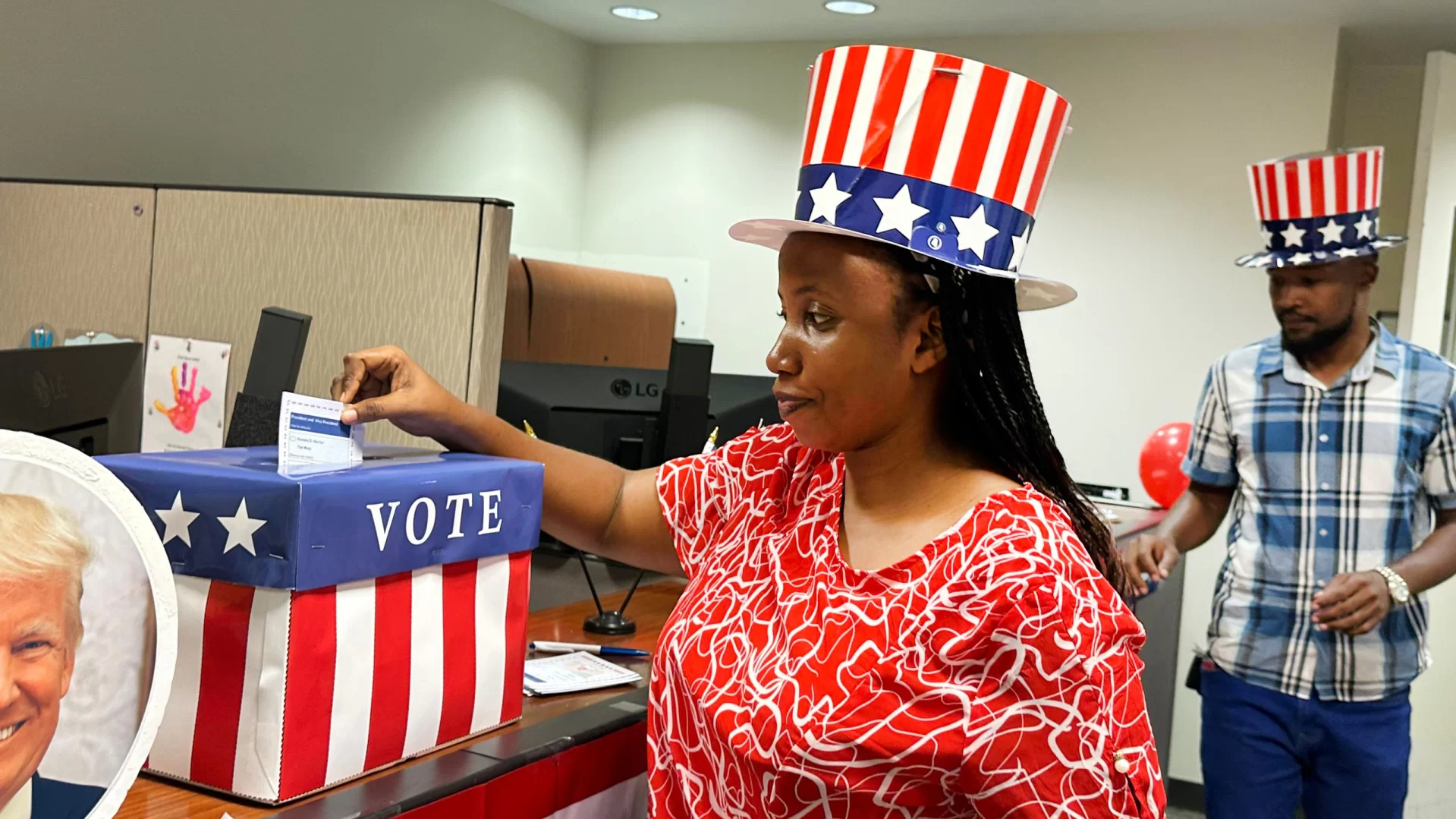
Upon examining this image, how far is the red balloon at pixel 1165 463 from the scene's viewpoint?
3760 millimetres

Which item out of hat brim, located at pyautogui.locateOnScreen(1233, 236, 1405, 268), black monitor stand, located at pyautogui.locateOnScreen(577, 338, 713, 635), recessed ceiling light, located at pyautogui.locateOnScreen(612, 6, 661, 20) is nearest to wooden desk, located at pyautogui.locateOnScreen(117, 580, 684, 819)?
black monitor stand, located at pyautogui.locateOnScreen(577, 338, 713, 635)

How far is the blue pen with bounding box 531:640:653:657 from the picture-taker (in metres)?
1.61

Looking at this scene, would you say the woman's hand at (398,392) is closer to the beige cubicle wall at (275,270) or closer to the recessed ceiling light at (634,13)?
the beige cubicle wall at (275,270)

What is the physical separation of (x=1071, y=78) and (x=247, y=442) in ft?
12.7

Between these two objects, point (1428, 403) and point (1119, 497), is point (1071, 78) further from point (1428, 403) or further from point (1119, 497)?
point (1428, 403)

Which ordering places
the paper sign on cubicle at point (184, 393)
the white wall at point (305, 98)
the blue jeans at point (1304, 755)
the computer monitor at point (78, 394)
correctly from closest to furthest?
1. the computer monitor at point (78, 394)
2. the paper sign on cubicle at point (184, 393)
3. the blue jeans at point (1304, 755)
4. the white wall at point (305, 98)

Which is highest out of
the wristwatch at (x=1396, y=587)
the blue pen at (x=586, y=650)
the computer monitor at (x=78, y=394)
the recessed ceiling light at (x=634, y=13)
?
the recessed ceiling light at (x=634, y=13)

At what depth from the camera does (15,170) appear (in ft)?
10.2

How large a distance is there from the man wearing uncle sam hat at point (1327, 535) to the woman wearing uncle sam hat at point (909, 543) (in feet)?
4.19

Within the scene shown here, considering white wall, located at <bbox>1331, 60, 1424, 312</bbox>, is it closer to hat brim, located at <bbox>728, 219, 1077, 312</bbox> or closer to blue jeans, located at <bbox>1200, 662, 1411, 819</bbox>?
blue jeans, located at <bbox>1200, 662, 1411, 819</bbox>

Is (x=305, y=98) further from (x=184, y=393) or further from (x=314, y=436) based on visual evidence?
Result: (x=314, y=436)

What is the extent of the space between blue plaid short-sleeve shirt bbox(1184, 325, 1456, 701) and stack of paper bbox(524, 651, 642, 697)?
4.34ft

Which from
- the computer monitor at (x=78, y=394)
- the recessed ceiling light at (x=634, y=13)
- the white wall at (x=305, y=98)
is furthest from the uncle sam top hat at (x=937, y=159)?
the recessed ceiling light at (x=634, y=13)

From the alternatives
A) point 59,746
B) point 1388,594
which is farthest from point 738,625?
point 1388,594
